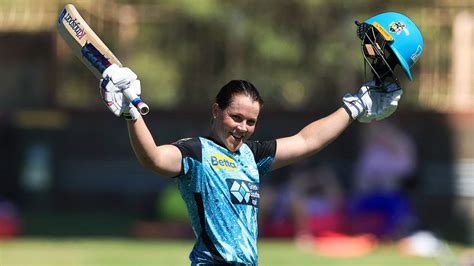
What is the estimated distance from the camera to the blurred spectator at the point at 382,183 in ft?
51.5

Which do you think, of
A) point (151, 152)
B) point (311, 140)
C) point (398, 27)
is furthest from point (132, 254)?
point (151, 152)

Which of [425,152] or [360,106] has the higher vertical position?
[425,152]

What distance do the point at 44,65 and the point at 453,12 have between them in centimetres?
672

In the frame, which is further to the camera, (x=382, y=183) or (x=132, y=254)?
(x=382, y=183)

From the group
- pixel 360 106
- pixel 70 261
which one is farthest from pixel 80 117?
pixel 360 106

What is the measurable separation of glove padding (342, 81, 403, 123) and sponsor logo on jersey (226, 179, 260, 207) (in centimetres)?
81

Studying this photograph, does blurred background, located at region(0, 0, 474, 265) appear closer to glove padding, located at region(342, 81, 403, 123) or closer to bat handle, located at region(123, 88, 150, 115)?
glove padding, located at region(342, 81, 403, 123)

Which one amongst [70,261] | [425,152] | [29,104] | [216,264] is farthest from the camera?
[29,104]

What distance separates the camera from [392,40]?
6211 mm

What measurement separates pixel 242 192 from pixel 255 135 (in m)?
11.6

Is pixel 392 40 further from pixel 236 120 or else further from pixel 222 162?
pixel 222 162

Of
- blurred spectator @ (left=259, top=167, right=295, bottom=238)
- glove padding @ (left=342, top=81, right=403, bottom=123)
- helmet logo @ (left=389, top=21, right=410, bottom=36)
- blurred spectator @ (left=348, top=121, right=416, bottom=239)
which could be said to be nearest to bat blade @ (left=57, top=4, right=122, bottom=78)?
glove padding @ (left=342, top=81, right=403, bottom=123)

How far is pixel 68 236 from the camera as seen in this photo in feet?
52.6

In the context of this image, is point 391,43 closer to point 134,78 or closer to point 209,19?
point 134,78
